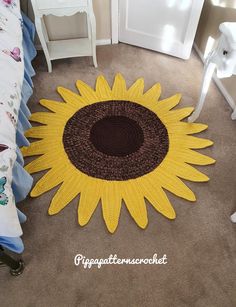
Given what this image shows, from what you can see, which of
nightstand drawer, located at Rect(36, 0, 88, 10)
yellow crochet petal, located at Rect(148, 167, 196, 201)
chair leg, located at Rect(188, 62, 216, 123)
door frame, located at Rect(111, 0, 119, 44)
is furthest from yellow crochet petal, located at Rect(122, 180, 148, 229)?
door frame, located at Rect(111, 0, 119, 44)

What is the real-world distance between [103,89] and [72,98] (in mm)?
252

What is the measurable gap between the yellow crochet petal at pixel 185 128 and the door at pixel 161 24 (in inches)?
31.5

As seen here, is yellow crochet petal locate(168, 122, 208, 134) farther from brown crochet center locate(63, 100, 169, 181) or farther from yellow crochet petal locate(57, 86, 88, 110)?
yellow crochet petal locate(57, 86, 88, 110)

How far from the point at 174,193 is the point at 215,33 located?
4.68ft

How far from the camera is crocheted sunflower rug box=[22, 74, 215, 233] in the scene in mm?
1479

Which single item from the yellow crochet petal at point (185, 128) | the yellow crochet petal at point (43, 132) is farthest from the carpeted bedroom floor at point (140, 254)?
the yellow crochet petal at point (43, 132)

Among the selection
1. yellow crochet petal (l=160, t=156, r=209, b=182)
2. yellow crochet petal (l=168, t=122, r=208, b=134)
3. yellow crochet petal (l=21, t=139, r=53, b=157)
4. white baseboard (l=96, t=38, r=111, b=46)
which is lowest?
yellow crochet petal (l=160, t=156, r=209, b=182)

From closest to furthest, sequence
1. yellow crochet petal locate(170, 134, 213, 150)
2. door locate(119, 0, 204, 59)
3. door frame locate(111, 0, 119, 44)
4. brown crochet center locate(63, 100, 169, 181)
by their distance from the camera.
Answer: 1. brown crochet center locate(63, 100, 169, 181)
2. yellow crochet petal locate(170, 134, 213, 150)
3. door locate(119, 0, 204, 59)
4. door frame locate(111, 0, 119, 44)

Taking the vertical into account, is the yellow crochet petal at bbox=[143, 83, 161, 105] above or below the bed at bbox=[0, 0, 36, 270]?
below

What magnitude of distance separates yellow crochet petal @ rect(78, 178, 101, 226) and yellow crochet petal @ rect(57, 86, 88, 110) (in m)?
0.64

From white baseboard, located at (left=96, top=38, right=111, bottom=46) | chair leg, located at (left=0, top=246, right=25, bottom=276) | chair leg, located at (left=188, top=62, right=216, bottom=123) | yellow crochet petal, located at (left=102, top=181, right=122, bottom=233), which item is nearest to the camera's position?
chair leg, located at (left=0, top=246, right=25, bottom=276)

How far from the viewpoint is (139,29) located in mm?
2318

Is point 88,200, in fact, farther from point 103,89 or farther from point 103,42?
point 103,42

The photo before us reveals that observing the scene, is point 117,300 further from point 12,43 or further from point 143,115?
point 12,43
